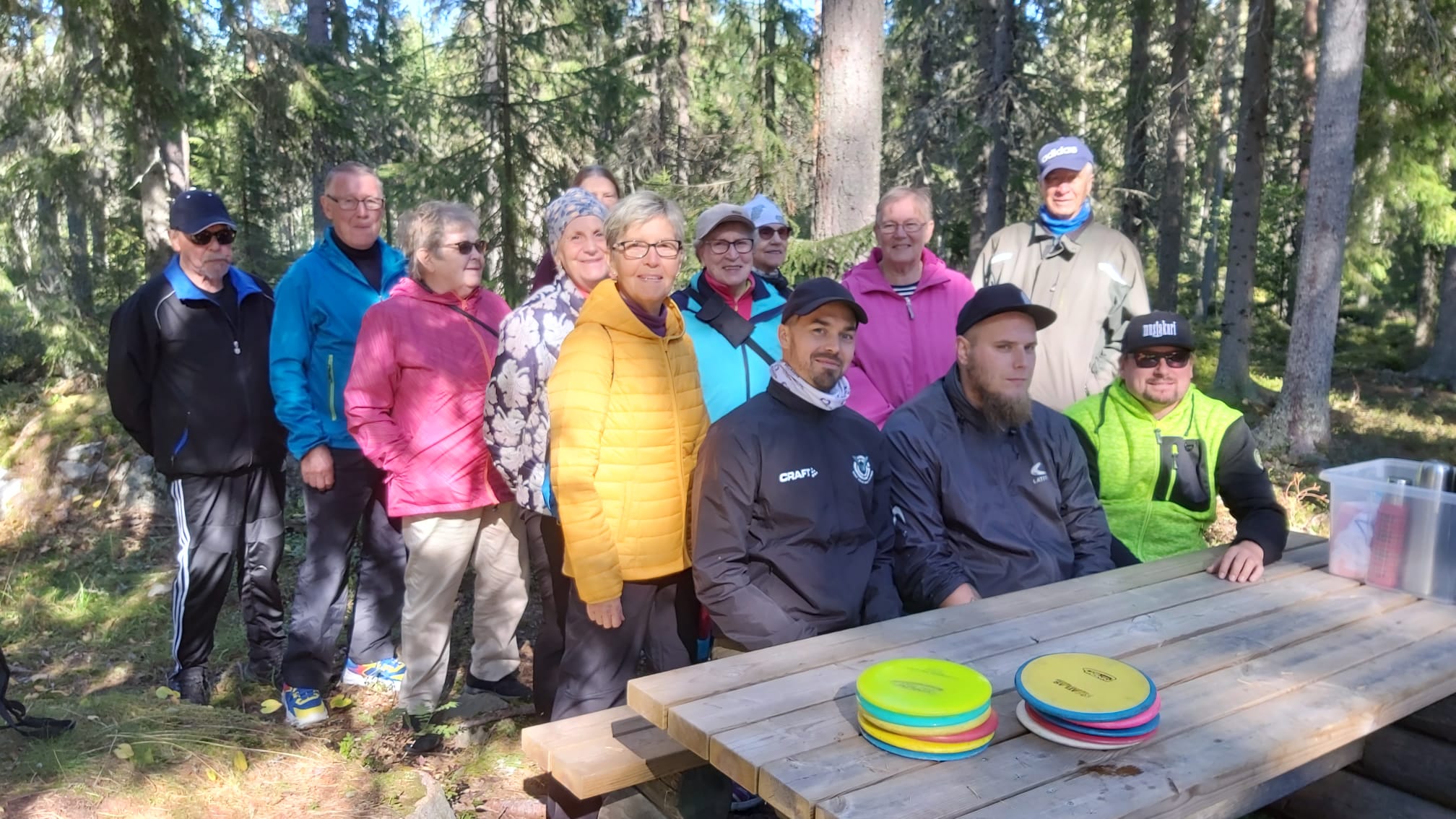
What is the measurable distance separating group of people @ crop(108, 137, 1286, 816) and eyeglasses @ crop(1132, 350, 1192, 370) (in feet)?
0.05

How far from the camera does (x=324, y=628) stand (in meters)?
4.28

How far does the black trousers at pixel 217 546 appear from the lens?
4.12 m

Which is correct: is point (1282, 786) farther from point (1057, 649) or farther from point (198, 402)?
point (198, 402)

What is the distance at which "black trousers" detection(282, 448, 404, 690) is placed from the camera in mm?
4219

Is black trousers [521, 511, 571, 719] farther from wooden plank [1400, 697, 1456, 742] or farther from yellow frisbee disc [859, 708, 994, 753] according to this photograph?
wooden plank [1400, 697, 1456, 742]

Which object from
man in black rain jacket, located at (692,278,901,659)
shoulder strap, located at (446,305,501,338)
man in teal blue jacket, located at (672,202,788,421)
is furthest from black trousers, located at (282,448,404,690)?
man in black rain jacket, located at (692,278,901,659)

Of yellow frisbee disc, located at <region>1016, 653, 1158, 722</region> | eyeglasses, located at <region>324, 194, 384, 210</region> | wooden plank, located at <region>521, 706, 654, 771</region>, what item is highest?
eyeglasses, located at <region>324, 194, 384, 210</region>

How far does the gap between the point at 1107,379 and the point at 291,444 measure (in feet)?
12.0

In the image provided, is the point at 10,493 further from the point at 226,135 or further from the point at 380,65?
the point at 226,135

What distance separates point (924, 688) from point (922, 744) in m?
0.15


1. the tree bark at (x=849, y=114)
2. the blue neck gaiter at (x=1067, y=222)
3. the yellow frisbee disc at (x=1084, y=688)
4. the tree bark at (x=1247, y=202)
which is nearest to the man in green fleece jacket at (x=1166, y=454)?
the blue neck gaiter at (x=1067, y=222)

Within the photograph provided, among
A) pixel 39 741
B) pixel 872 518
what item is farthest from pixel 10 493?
pixel 872 518

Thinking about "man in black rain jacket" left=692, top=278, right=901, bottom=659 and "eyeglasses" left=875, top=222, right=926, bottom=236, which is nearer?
"man in black rain jacket" left=692, top=278, right=901, bottom=659

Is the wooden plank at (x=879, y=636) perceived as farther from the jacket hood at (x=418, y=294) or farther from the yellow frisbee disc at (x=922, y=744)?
the jacket hood at (x=418, y=294)
